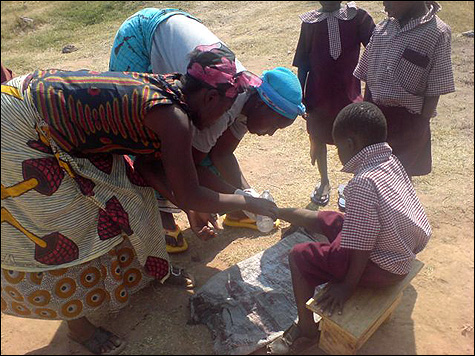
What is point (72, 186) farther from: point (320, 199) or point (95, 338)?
point (320, 199)

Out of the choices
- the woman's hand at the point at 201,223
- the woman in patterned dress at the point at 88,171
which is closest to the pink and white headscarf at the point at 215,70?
the woman in patterned dress at the point at 88,171

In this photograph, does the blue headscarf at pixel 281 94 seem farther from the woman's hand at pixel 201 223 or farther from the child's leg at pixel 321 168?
the child's leg at pixel 321 168

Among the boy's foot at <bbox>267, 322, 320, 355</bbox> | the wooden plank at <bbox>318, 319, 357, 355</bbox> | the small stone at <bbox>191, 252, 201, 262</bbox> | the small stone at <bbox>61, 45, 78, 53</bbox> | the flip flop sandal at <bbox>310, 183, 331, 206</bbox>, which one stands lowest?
the flip flop sandal at <bbox>310, 183, 331, 206</bbox>

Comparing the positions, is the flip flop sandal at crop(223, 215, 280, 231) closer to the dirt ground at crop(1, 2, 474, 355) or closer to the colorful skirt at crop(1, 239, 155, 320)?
the dirt ground at crop(1, 2, 474, 355)

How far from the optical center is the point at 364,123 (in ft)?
6.73

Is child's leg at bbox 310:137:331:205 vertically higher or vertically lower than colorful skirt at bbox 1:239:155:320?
lower

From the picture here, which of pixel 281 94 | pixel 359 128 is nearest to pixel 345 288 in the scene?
pixel 359 128

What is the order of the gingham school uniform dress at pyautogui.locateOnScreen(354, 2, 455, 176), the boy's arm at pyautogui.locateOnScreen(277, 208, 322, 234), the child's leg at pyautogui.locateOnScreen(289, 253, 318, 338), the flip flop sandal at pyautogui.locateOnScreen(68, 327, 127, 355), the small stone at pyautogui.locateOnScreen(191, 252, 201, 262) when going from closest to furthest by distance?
the child's leg at pyautogui.locateOnScreen(289, 253, 318, 338) < the flip flop sandal at pyautogui.locateOnScreen(68, 327, 127, 355) < the boy's arm at pyautogui.locateOnScreen(277, 208, 322, 234) < the gingham school uniform dress at pyautogui.locateOnScreen(354, 2, 455, 176) < the small stone at pyautogui.locateOnScreen(191, 252, 201, 262)

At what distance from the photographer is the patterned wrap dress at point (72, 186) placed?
6.35 ft

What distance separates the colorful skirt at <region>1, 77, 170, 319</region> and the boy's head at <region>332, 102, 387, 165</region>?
108 cm

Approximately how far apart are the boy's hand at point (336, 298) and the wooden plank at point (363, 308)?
28 mm

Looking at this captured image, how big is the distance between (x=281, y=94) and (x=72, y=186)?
1.19 metres

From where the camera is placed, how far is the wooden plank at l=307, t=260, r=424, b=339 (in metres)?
2.02

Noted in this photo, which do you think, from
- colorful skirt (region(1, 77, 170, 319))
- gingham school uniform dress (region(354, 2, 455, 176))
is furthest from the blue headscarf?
colorful skirt (region(1, 77, 170, 319))
